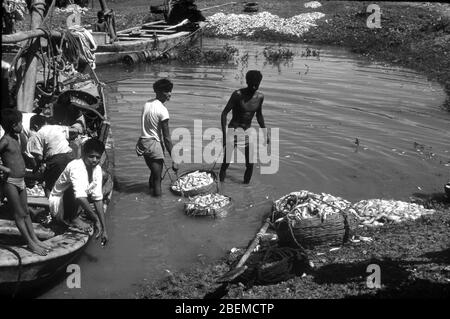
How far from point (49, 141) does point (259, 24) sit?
24808 millimetres

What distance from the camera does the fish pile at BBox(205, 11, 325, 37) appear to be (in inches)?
1166

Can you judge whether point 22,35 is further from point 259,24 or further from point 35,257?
point 259,24

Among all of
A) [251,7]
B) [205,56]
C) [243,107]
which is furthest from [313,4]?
[243,107]

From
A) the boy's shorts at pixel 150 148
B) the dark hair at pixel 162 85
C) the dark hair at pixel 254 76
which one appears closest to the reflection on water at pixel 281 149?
the boy's shorts at pixel 150 148

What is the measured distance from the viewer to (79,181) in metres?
6.60

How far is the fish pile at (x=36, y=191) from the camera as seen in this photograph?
8.22m

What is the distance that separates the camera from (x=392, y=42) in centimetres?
2561

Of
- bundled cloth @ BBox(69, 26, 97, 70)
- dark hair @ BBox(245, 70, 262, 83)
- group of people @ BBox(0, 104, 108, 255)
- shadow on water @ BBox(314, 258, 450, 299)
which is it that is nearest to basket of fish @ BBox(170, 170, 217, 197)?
dark hair @ BBox(245, 70, 262, 83)

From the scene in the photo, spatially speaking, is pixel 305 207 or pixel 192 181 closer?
pixel 305 207

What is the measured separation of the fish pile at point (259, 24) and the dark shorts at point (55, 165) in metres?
23.4

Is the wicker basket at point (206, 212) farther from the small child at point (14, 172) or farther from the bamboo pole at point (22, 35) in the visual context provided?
the bamboo pole at point (22, 35)
